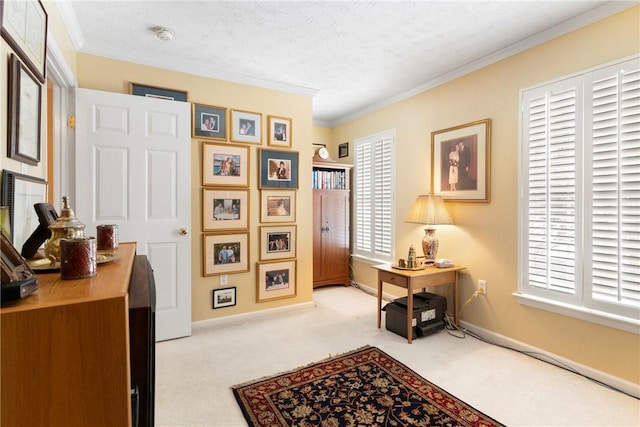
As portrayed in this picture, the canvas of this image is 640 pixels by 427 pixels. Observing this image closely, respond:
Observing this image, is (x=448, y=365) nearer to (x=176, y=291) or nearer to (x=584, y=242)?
(x=584, y=242)

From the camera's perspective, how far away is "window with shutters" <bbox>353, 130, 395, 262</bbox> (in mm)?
4023

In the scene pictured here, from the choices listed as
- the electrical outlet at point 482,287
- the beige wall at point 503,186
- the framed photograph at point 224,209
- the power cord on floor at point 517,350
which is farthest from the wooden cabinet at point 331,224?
the electrical outlet at point 482,287

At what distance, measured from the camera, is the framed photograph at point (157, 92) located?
2780 mm

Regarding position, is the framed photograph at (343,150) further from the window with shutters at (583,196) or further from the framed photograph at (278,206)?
the window with shutters at (583,196)

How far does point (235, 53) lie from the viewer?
2766 millimetres

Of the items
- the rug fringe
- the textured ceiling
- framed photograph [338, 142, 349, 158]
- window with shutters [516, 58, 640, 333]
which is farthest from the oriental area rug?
framed photograph [338, 142, 349, 158]

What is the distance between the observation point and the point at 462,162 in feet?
9.99

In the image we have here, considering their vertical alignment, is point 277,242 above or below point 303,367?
above

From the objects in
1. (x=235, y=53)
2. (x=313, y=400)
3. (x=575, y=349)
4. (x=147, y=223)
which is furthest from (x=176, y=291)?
(x=575, y=349)

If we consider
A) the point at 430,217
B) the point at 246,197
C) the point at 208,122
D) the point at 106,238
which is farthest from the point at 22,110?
the point at 430,217

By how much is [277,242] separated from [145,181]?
4.63ft

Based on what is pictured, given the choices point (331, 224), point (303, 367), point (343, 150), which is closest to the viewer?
point (303, 367)

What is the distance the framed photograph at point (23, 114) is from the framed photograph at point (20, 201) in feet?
0.31

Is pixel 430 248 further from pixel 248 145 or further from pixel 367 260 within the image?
pixel 248 145
